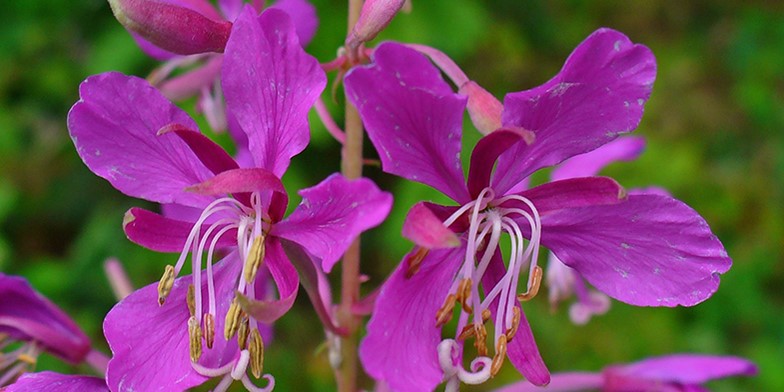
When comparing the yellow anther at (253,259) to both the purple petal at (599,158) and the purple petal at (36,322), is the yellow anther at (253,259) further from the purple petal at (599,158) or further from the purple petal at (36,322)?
the purple petal at (599,158)

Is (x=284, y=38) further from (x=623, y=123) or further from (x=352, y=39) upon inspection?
(x=623, y=123)

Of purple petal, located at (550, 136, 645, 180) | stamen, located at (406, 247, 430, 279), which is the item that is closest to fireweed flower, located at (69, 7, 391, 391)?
stamen, located at (406, 247, 430, 279)

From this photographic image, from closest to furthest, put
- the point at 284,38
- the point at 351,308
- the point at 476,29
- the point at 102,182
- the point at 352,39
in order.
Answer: the point at 284,38 < the point at 352,39 < the point at 351,308 < the point at 476,29 < the point at 102,182

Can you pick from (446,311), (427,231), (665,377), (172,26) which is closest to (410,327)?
(446,311)

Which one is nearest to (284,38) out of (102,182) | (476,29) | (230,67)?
(230,67)

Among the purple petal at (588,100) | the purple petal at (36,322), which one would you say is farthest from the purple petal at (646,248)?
the purple petal at (36,322)

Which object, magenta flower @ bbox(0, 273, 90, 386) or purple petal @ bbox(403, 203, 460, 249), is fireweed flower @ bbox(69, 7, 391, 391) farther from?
magenta flower @ bbox(0, 273, 90, 386)
